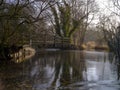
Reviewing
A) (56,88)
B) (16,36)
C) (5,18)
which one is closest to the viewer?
(56,88)

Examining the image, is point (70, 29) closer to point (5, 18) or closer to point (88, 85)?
point (5, 18)

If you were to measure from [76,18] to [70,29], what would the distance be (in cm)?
227

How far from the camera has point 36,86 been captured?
10.9 m

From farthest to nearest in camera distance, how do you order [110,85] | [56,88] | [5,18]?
[5,18], [110,85], [56,88]

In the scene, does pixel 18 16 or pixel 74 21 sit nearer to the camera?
pixel 18 16

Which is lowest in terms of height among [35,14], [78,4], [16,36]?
[16,36]

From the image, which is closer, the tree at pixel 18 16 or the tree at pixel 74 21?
the tree at pixel 18 16

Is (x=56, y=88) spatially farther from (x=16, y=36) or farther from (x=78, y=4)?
(x=78, y=4)

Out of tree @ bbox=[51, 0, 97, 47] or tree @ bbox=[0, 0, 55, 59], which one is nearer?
tree @ bbox=[0, 0, 55, 59]

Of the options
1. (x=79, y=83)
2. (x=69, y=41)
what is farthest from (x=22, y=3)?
(x=69, y=41)

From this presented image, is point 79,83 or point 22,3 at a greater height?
point 22,3

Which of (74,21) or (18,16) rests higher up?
(74,21)

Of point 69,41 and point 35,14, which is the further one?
point 69,41

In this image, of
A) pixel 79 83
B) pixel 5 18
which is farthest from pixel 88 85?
pixel 5 18
